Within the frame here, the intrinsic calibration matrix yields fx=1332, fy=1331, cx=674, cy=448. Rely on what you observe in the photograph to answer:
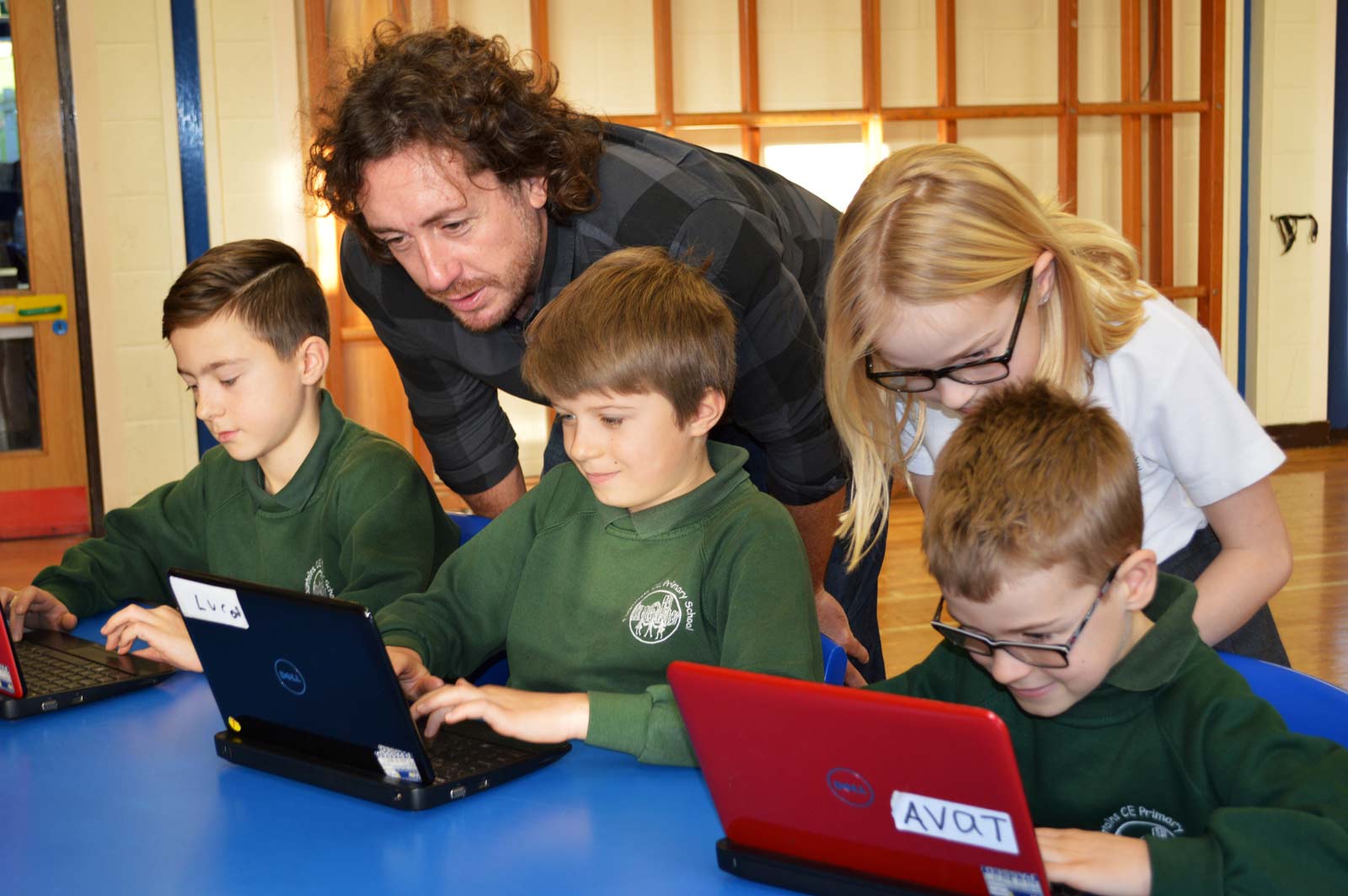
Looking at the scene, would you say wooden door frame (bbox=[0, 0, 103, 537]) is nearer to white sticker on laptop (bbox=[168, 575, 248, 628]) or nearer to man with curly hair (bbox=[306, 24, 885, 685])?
man with curly hair (bbox=[306, 24, 885, 685])

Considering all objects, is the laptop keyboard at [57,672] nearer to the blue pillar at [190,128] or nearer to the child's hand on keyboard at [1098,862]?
the child's hand on keyboard at [1098,862]

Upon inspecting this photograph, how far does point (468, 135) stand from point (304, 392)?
0.44 m

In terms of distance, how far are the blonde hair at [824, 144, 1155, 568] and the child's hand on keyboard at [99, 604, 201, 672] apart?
718 mm

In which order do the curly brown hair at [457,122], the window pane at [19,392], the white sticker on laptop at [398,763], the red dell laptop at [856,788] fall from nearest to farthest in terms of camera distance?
the red dell laptop at [856,788], the white sticker on laptop at [398,763], the curly brown hair at [457,122], the window pane at [19,392]

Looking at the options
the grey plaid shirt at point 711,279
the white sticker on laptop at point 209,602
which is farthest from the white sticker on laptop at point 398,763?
the grey plaid shirt at point 711,279

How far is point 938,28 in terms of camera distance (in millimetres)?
4754

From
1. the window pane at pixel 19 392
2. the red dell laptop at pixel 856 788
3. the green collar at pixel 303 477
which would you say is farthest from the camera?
the window pane at pixel 19 392

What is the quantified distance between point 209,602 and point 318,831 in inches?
9.1

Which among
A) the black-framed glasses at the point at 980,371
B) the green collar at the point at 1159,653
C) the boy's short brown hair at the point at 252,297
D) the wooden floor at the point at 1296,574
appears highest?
the boy's short brown hair at the point at 252,297

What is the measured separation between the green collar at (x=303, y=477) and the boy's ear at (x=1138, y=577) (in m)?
1.05

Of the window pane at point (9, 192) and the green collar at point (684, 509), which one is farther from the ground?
the window pane at point (9, 192)

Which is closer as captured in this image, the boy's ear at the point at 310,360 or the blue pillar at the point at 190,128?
the boy's ear at the point at 310,360

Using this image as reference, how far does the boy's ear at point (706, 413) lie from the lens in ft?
4.42

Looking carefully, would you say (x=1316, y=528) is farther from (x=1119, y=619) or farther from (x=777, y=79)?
(x=1119, y=619)
